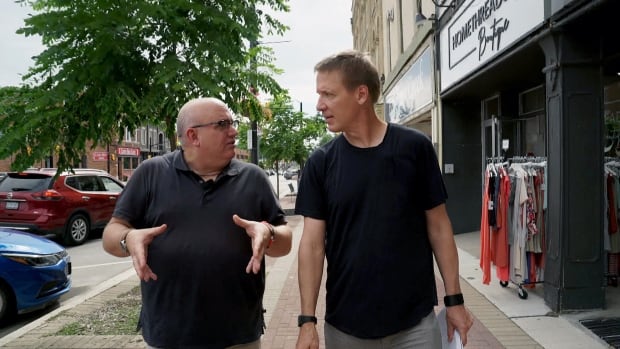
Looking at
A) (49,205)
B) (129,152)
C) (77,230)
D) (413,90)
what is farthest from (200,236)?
(129,152)

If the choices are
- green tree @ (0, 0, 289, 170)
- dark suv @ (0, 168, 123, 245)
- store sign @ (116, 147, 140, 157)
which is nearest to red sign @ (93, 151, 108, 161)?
store sign @ (116, 147, 140, 157)

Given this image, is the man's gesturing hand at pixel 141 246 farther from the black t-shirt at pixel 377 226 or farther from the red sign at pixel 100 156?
the red sign at pixel 100 156

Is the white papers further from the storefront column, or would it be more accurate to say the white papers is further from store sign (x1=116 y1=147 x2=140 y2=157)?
store sign (x1=116 y1=147 x2=140 y2=157)

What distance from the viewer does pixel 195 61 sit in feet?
14.9

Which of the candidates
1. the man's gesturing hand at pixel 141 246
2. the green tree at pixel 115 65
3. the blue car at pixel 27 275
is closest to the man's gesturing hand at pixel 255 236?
the man's gesturing hand at pixel 141 246

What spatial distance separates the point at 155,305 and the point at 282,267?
5689 mm

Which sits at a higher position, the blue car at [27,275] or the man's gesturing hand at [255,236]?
the man's gesturing hand at [255,236]

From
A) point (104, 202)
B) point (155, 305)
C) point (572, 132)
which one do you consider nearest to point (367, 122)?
point (155, 305)

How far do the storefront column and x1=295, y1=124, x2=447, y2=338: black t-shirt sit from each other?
3.37m

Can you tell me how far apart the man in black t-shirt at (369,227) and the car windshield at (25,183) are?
33.5 feet

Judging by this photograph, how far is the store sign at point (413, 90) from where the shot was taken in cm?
1166

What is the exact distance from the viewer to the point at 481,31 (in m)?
7.70

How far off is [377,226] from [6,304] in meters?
5.03

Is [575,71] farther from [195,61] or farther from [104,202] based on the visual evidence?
[104,202]
